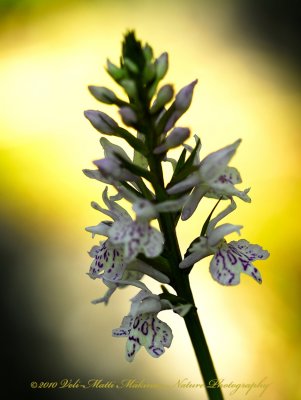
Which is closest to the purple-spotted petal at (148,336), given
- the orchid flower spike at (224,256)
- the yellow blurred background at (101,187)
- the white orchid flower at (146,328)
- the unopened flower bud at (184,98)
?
the white orchid flower at (146,328)

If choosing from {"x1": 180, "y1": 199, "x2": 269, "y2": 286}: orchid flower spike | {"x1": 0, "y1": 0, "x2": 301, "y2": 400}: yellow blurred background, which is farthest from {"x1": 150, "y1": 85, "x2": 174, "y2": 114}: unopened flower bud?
{"x1": 0, "y1": 0, "x2": 301, "y2": 400}: yellow blurred background

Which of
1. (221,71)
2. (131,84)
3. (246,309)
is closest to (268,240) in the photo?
(246,309)

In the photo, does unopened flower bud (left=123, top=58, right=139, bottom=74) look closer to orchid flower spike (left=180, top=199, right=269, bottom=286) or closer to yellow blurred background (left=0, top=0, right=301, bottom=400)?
orchid flower spike (left=180, top=199, right=269, bottom=286)

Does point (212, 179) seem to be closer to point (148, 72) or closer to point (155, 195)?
point (155, 195)

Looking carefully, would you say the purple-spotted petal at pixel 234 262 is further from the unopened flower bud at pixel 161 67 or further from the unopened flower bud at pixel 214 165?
the unopened flower bud at pixel 161 67

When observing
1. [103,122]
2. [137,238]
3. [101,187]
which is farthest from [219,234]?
[101,187]
